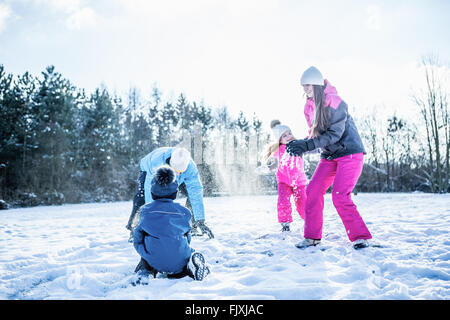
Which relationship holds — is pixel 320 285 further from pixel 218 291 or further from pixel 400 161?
pixel 400 161

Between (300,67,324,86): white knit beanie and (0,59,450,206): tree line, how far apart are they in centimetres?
1013

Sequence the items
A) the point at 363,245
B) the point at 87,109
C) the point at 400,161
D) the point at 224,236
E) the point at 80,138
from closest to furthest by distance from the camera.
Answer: the point at 363,245 → the point at 224,236 → the point at 80,138 → the point at 87,109 → the point at 400,161

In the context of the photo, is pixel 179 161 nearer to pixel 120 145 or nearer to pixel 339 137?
pixel 339 137

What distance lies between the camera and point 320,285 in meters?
2.01

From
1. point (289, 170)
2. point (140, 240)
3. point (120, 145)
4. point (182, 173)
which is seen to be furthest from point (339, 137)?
point (120, 145)

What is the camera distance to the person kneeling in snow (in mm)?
2273

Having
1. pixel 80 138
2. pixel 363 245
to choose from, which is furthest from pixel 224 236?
pixel 80 138

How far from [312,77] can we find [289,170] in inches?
64.2

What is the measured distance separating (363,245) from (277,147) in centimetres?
195

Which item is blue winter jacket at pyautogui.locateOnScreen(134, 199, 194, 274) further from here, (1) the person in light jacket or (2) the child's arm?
(1) the person in light jacket

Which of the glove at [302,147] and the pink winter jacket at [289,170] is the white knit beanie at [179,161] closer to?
the glove at [302,147]

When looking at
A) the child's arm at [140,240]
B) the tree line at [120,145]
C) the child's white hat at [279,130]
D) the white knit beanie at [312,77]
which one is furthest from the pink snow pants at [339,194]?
the tree line at [120,145]

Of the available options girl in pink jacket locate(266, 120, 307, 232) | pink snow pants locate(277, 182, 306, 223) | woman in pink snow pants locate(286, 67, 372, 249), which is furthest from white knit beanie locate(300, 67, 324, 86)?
pink snow pants locate(277, 182, 306, 223)

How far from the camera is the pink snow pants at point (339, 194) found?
3.01 meters
